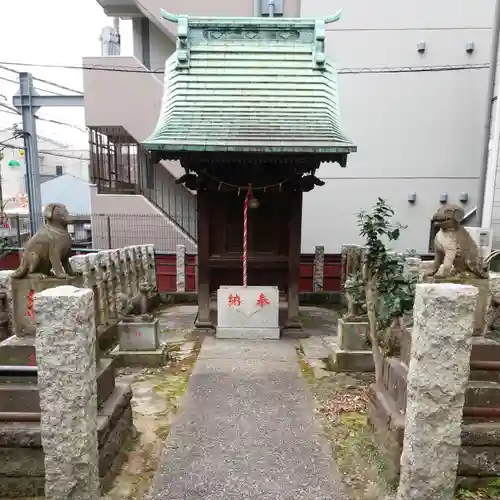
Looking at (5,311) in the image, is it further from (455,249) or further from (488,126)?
(488,126)

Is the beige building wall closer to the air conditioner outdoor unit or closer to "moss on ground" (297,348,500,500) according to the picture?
"moss on ground" (297,348,500,500)

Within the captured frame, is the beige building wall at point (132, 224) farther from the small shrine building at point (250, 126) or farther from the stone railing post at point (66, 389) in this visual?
the stone railing post at point (66, 389)

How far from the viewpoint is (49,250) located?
3643 mm

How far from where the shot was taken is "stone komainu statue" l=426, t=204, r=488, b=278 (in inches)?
147

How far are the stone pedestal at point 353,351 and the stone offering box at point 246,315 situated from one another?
Result: 151cm

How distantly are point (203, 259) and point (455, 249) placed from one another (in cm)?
484

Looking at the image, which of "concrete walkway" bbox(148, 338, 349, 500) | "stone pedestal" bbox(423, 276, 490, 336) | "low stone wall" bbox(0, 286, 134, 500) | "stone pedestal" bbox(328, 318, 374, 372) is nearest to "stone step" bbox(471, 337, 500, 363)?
"stone pedestal" bbox(423, 276, 490, 336)

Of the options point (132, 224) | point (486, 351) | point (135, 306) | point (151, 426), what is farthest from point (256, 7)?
point (151, 426)

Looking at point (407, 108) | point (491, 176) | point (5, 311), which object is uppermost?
point (407, 108)

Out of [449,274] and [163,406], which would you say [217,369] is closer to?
[163,406]

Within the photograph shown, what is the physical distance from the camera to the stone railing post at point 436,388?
8.72 ft

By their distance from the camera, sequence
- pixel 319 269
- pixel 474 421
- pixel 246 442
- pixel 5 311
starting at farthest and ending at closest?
1. pixel 319 269
2. pixel 5 311
3. pixel 246 442
4. pixel 474 421

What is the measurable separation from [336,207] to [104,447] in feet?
32.0

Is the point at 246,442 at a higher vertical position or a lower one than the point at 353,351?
lower
